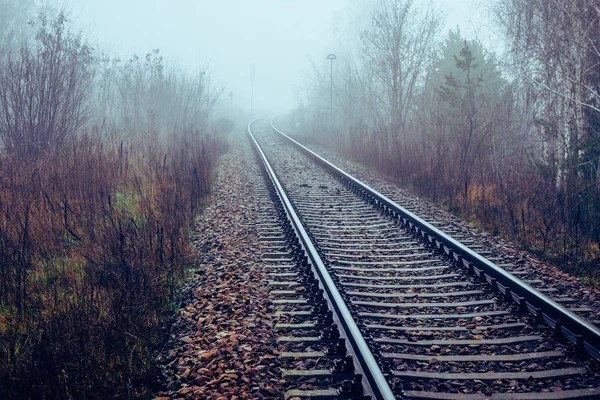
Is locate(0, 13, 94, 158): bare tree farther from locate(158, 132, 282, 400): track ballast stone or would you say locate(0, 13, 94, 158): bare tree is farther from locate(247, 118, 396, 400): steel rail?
locate(247, 118, 396, 400): steel rail

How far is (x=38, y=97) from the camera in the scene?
10.0 meters

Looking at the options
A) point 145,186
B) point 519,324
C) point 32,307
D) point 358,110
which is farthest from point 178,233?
point 358,110

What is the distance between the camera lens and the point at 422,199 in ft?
33.4

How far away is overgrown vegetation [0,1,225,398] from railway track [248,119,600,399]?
1.24 m

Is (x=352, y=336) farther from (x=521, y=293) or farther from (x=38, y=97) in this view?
(x=38, y=97)

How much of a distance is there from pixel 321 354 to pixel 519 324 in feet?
5.92

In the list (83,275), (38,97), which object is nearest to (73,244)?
(83,275)

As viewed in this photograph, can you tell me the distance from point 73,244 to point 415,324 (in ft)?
15.2

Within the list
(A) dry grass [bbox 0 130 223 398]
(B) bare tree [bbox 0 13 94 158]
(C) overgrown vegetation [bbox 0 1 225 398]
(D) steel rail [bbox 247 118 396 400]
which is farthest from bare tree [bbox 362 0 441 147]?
(D) steel rail [bbox 247 118 396 400]

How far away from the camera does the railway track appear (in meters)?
3.30

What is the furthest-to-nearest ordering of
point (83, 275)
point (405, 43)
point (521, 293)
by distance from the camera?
point (405, 43), point (83, 275), point (521, 293)

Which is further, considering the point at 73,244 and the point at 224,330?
the point at 73,244

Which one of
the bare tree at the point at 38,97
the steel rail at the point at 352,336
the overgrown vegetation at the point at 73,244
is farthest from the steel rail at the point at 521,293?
the bare tree at the point at 38,97

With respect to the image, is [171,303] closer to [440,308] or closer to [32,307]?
[32,307]
